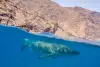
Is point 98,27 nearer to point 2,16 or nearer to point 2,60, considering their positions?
point 2,16

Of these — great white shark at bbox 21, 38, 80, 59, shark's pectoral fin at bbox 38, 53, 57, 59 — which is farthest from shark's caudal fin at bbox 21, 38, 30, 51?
shark's pectoral fin at bbox 38, 53, 57, 59

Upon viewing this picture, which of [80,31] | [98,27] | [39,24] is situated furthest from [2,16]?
[98,27]

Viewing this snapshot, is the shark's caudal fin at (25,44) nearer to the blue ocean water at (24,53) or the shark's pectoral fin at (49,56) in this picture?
the blue ocean water at (24,53)

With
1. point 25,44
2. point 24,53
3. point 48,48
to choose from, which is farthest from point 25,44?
point 48,48

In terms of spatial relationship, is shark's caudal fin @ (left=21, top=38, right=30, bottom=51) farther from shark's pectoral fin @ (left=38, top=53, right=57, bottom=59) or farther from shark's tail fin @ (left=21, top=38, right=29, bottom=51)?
shark's pectoral fin @ (left=38, top=53, right=57, bottom=59)

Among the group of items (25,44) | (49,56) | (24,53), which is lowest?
(49,56)

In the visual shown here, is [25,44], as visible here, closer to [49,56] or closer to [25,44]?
[25,44]

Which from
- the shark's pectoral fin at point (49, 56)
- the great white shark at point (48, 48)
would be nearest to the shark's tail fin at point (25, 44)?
the great white shark at point (48, 48)
